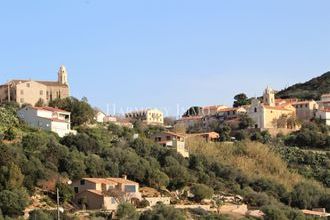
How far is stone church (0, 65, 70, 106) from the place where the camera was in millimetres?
77438

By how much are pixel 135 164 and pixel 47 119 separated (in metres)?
11.4

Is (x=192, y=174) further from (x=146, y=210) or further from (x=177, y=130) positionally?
(x=177, y=130)

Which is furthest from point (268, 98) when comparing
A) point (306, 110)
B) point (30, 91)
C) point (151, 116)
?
point (30, 91)

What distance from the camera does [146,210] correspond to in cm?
4759

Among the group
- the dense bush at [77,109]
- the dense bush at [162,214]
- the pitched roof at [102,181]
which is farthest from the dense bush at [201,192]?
the dense bush at [77,109]

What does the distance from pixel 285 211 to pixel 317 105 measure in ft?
176

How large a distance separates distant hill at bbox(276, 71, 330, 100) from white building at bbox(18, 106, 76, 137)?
70443 mm

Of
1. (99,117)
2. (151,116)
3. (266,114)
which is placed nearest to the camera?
(99,117)

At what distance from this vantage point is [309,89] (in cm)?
14888

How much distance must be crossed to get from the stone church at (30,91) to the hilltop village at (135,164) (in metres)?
0.10

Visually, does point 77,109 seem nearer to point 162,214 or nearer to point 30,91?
point 30,91

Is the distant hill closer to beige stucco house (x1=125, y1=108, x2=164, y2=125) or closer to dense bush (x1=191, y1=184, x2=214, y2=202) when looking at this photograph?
beige stucco house (x1=125, y1=108, x2=164, y2=125)

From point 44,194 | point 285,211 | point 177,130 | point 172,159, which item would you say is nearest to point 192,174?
point 172,159

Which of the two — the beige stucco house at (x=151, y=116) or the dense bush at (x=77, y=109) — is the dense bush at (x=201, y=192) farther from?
the beige stucco house at (x=151, y=116)
